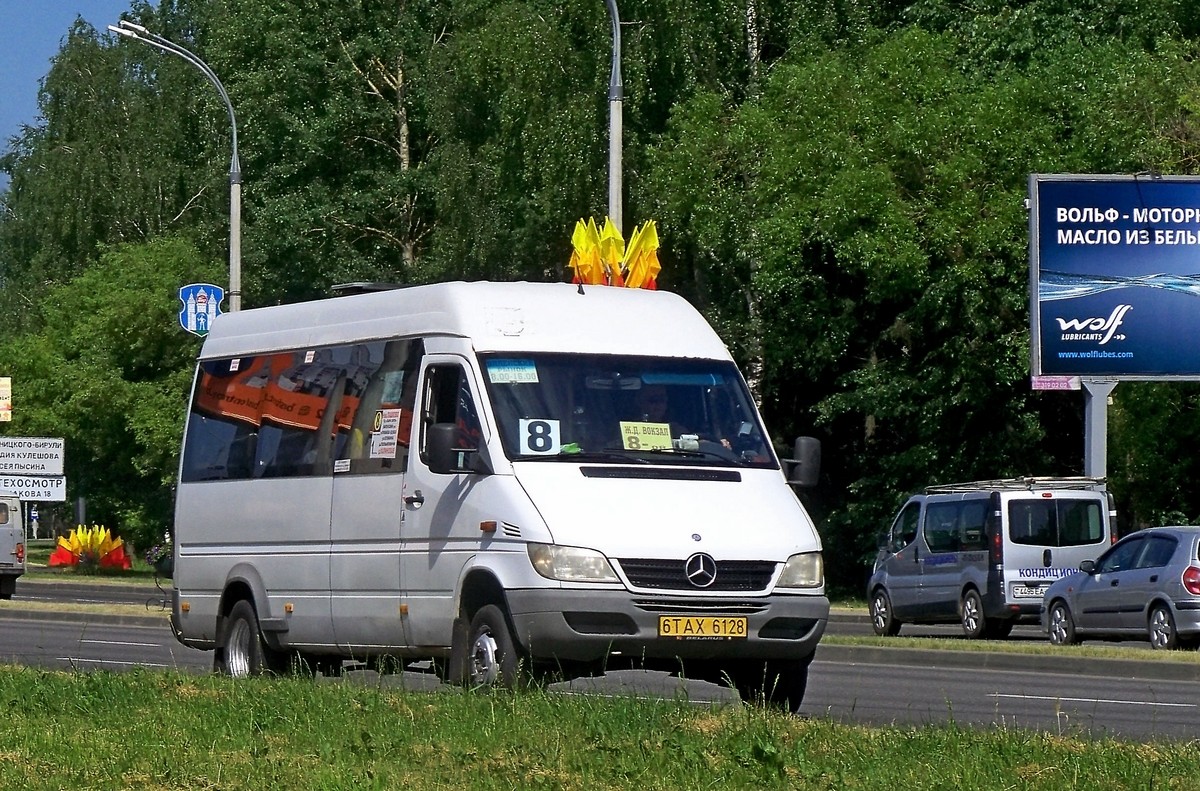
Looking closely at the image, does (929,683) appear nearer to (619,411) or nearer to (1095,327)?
(619,411)

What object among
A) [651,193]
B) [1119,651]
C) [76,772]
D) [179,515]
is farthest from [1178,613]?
[651,193]

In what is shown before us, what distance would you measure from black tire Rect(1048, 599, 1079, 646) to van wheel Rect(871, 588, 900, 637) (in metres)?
3.99

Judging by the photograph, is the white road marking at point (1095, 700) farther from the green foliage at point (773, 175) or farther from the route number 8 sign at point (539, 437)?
the green foliage at point (773, 175)

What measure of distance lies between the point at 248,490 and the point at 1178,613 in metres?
11.9

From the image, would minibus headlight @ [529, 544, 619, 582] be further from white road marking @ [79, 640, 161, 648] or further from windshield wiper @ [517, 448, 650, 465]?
white road marking @ [79, 640, 161, 648]

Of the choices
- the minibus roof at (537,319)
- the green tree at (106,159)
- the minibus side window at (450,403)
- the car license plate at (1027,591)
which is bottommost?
the car license plate at (1027,591)

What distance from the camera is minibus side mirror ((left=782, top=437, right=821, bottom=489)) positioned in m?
13.2

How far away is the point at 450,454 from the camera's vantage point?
12.3 metres

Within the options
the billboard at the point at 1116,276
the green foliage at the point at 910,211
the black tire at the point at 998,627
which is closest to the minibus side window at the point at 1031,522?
the black tire at the point at 998,627

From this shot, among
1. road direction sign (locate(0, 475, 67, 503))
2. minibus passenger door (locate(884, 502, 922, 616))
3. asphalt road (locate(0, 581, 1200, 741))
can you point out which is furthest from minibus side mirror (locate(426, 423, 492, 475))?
road direction sign (locate(0, 475, 67, 503))

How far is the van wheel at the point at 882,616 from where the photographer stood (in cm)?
2950

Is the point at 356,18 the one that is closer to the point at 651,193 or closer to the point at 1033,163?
the point at 651,193

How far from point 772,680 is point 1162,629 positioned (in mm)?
11732

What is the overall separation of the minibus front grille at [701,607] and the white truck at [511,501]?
12 mm
